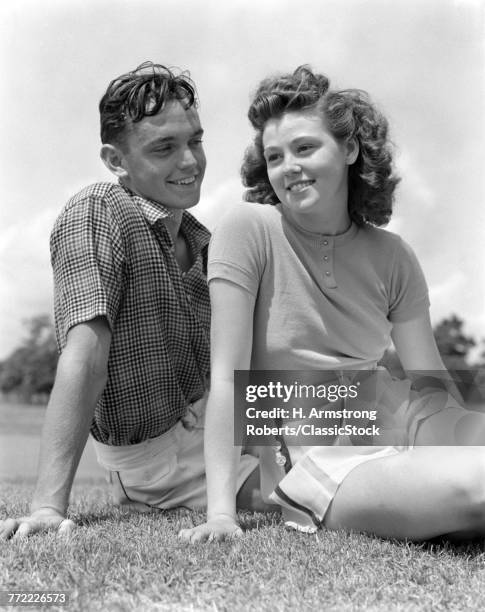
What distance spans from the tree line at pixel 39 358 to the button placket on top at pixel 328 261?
1912 inches

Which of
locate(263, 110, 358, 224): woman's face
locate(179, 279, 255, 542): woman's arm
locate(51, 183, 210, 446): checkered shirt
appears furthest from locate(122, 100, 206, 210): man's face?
locate(179, 279, 255, 542): woman's arm

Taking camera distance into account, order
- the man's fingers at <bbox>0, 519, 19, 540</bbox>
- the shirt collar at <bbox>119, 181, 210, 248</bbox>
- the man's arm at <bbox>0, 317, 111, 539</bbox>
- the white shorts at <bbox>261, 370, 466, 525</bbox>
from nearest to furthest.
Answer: the man's fingers at <bbox>0, 519, 19, 540</bbox>
the white shorts at <bbox>261, 370, 466, 525</bbox>
the man's arm at <bbox>0, 317, 111, 539</bbox>
the shirt collar at <bbox>119, 181, 210, 248</bbox>

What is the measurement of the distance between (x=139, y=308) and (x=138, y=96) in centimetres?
88

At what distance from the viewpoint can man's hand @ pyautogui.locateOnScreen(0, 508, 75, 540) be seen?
7.75ft

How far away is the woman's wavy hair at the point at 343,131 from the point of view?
2689mm

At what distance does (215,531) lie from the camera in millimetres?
2285

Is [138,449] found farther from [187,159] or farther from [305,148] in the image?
[305,148]

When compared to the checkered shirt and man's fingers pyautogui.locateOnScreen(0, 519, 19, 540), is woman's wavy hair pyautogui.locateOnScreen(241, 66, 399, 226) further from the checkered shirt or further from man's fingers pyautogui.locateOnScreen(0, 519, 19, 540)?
man's fingers pyautogui.locateOnScreen(0, 519, 19, 540)

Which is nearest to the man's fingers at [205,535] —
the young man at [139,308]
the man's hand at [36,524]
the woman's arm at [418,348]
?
the man's hand at [36,524]

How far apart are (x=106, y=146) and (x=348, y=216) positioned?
1120 mm

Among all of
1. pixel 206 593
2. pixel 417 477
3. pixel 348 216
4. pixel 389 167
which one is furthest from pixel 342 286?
pixel 206 593

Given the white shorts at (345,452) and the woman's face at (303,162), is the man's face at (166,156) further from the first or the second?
the white shorts at (345,452)

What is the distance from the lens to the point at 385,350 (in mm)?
2852

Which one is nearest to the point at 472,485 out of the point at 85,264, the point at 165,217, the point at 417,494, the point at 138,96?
the point at 417,494
